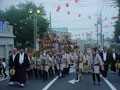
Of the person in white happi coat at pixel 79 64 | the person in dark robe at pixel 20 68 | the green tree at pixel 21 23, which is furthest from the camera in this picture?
the green tree at pixel 21 23

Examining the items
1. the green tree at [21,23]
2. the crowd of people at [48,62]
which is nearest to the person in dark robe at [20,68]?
the crowd of people at [48,62]

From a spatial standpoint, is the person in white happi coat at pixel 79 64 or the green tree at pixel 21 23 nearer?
the person in white happi coat at pixel 79 64

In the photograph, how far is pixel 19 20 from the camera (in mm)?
45812

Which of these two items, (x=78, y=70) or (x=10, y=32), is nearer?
(x=78, y=70)

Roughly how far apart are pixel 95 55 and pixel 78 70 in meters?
2.21

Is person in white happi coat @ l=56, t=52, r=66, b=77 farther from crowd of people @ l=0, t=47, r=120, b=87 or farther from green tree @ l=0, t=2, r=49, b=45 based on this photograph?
green tree @ l=0, t=2, r=49, b=45

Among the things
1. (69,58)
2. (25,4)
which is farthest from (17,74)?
(25,4)

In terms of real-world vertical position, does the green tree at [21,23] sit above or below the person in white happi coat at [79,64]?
above

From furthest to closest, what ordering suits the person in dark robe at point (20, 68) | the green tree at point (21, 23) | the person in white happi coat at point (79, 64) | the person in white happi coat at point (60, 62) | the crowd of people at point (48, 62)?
1. the green tree at point (21, 23)
2. the person in white happi coat at point (60, 62)
3. the person in white happi coat at point (79, 64)
4. the crowd of people at point (48, 62)
5. the person in dark robe at point (20, 68)

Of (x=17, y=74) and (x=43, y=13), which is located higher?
(x=43, y=13)

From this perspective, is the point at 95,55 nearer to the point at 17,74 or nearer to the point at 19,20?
the point at 17,74

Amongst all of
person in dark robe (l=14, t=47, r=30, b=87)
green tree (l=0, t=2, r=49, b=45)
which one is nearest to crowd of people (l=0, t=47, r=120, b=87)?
person in dark robe (l=14, t=47, r=30, b=87)

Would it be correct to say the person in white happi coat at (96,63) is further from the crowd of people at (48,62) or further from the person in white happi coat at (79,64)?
the person in white happi coat at (79,64)

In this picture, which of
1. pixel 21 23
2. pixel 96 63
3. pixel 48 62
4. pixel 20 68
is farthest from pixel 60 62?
pixel 21 23
